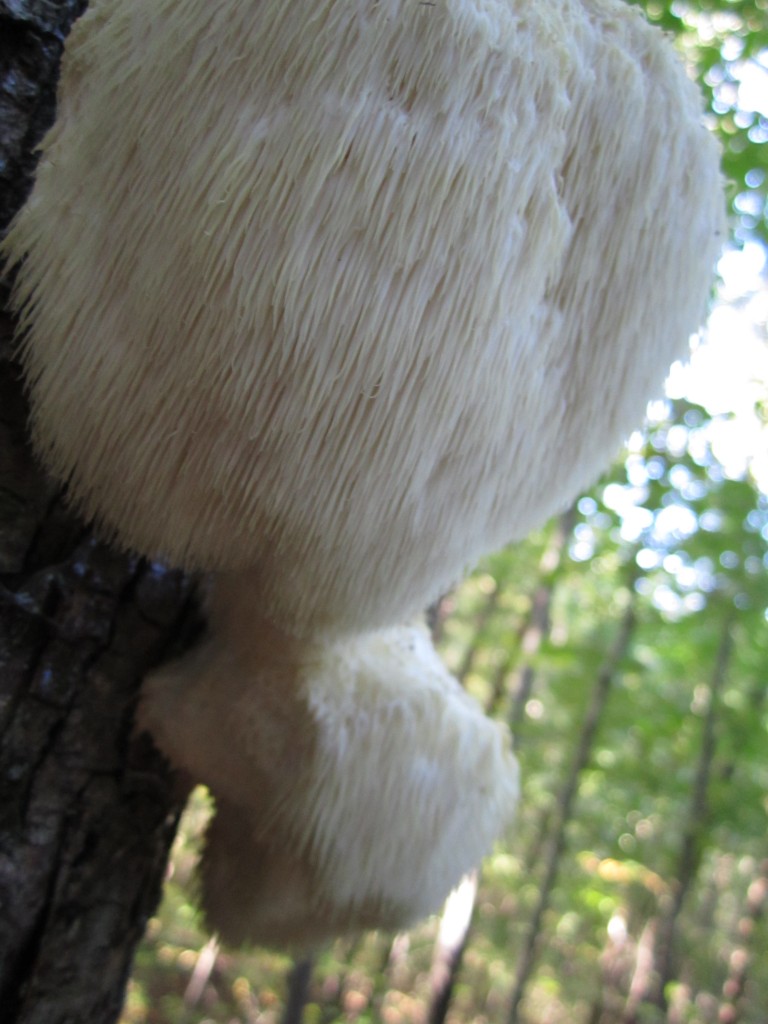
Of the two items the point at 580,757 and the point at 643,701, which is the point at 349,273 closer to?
the point at 580,757

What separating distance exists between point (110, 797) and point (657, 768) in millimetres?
7227

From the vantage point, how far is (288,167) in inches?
30.8

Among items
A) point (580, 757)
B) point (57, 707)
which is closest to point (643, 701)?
point (580, 757)

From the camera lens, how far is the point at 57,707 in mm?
1216

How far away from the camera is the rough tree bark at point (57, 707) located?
1146mm

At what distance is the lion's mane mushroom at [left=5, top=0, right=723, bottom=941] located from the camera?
0.79m

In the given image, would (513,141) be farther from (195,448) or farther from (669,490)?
(669,490)

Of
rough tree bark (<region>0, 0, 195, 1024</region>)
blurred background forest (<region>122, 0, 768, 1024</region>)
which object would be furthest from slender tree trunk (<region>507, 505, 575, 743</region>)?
rough tree bark (<region>0, 0, 195, 1024</region>)

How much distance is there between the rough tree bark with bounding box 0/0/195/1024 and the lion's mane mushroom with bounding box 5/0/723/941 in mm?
205

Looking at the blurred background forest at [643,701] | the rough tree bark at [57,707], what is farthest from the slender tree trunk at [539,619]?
the rough tree bark at [57,707]

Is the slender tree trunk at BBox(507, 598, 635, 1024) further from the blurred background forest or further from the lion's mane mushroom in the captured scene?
the lion's mane mushroom

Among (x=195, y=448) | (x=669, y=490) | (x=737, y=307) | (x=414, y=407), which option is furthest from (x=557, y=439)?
(x=737, y=307)

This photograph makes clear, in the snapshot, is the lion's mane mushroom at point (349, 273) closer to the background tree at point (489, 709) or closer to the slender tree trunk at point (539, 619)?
the background tree at point (489, 709)

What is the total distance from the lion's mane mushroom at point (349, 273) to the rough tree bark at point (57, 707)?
205 millimetres
